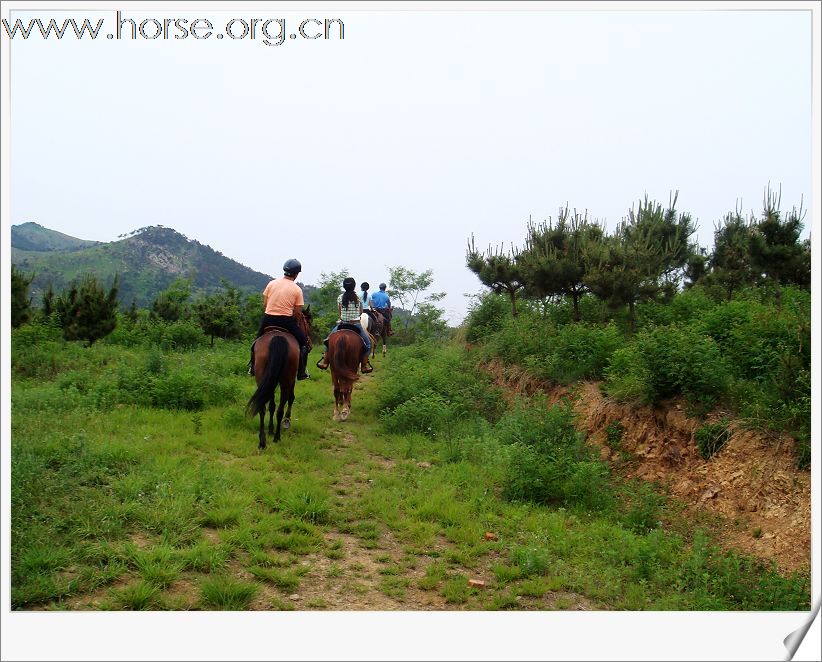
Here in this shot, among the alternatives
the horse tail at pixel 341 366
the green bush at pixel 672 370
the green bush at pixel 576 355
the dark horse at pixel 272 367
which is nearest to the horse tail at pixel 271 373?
the dark horse at pixel 272 367

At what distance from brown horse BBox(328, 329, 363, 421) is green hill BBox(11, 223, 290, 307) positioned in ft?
94.0

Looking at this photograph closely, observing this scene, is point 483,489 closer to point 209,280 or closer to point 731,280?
point 731,280

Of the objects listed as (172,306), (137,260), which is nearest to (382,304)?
(172,306)

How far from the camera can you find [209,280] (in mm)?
40875

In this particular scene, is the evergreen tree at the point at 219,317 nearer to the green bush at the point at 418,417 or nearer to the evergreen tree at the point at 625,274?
the green bush at the point at 418,417

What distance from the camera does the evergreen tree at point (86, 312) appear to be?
41.6 feet

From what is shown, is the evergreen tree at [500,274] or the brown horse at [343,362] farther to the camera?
the evergreen tree at [500,274]

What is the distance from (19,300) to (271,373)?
29.6 ft

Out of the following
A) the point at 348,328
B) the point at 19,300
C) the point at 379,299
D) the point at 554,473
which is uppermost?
the point at 379,299

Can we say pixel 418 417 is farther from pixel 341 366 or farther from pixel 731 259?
pixel 731 259

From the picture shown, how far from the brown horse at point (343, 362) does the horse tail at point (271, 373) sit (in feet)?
5.78

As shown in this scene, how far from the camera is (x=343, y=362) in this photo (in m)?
8.48

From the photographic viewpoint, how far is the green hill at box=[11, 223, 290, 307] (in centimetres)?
3881

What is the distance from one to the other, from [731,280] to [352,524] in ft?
35.9
